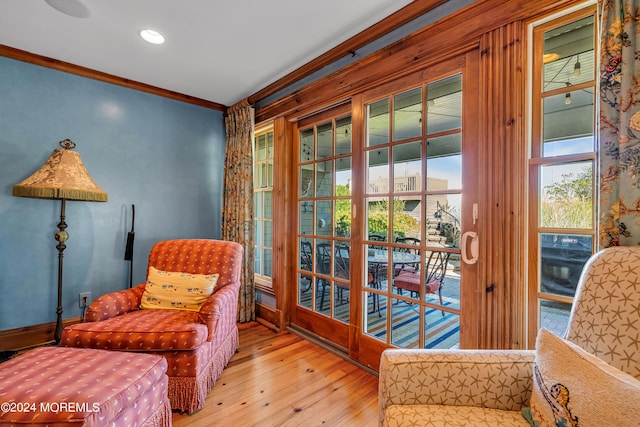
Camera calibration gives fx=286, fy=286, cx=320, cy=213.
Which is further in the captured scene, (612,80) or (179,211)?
(179,211)

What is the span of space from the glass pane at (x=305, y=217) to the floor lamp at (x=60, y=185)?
5.48 feet

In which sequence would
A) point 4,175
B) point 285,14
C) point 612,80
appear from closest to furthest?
point 612,80 < point 285,14 < point 4,175

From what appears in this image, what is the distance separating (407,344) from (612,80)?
1.73 metres

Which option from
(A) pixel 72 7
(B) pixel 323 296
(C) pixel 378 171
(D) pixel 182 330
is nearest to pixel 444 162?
(C) pixel 378 171

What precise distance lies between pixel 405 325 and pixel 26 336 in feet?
10.3

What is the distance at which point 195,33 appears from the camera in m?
2.09

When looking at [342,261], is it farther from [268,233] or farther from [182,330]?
[182,330]

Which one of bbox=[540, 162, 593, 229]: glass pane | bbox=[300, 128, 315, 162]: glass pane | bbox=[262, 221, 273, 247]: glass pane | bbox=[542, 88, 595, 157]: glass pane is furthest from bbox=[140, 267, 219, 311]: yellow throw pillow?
bbox=[542, 88, 595, 157]: glass pane

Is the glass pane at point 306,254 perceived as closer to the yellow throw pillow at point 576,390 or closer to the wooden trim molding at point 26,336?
the yellow throw pillow at point 576,390

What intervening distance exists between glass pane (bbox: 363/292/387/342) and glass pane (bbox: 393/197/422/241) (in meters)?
0.48

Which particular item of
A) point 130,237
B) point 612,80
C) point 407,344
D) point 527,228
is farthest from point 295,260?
point 612,80

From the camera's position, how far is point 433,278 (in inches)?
71.7

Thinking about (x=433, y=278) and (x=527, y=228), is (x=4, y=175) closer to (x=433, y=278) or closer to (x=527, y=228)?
(x=433, y=278)

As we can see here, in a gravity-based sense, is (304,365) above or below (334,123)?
below
